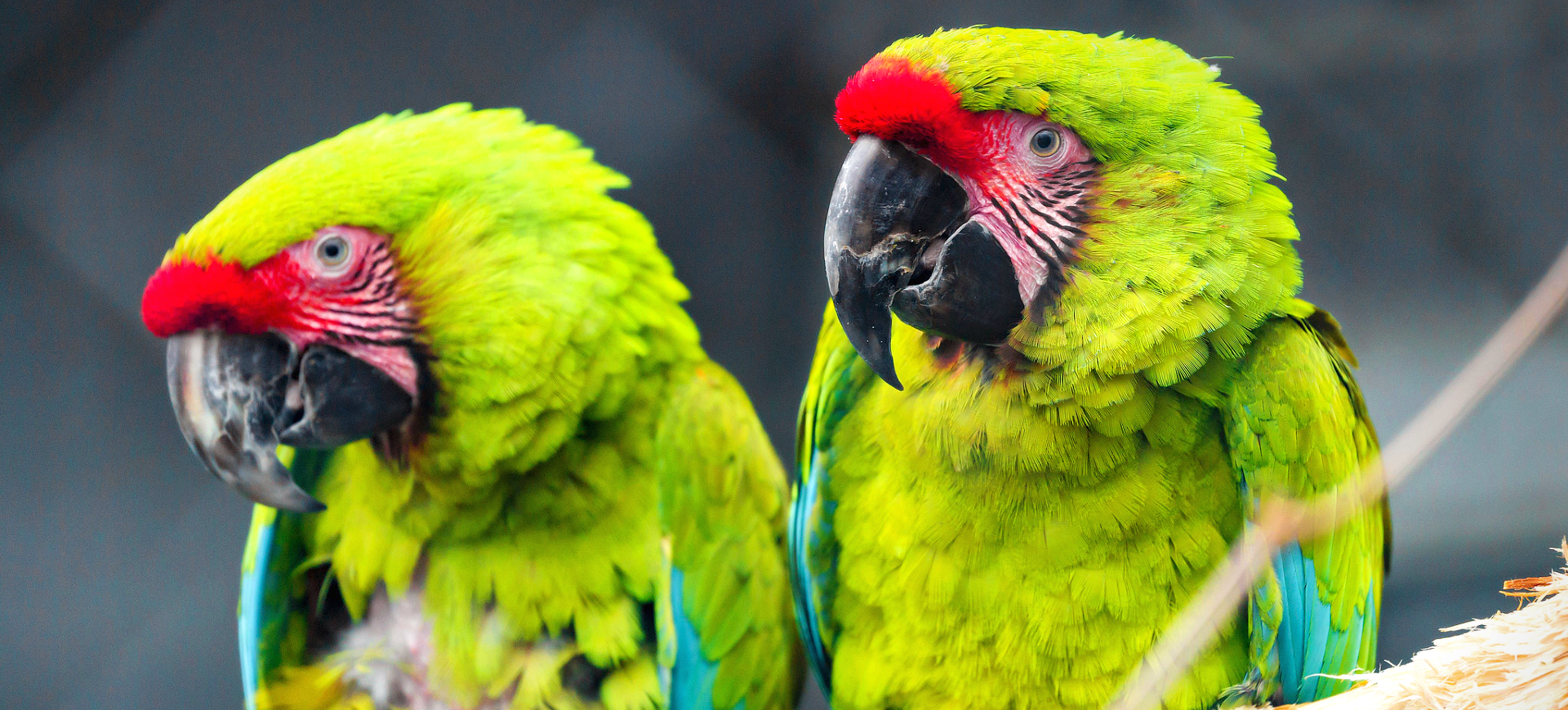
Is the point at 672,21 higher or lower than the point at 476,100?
higher

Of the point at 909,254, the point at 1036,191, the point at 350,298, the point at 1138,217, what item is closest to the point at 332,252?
the point at 350,298

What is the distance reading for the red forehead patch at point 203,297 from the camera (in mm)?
1096

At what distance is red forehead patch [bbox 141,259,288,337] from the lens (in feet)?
3.59

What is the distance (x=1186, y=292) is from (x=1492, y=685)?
1.52ft

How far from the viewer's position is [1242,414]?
3.45 feet

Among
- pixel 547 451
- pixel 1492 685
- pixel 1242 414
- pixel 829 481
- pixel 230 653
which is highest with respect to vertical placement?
pixel 1242 414

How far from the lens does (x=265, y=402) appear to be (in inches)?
45.3

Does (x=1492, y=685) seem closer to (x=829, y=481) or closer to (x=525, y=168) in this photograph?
(x=829, y=481)

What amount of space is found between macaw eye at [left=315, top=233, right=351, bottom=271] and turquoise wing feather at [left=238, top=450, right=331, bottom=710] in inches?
14.6

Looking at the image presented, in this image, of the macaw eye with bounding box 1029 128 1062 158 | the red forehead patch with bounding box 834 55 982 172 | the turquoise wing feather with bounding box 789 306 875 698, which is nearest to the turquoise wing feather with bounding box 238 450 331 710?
the turquoise wing feather with bounding box 789 306 875 698

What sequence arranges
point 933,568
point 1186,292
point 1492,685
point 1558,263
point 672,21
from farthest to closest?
point 672,21, point 933,568, point 1186,292, point 1492,685, point 1558,263

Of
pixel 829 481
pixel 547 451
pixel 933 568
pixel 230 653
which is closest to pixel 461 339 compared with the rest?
pixel 547 451

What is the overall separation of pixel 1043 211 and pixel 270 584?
1.16m

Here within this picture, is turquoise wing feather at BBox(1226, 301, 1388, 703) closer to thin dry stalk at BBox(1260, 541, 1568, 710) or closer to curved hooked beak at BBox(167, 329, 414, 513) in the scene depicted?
thin dry stalk at BBox(1260, 541, 1568, 710)
